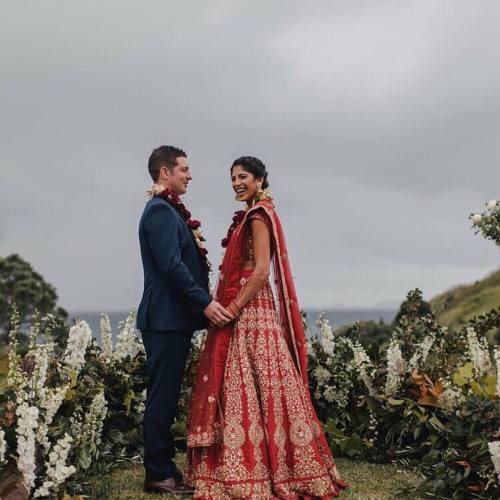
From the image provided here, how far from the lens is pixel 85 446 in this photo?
570 centimetres

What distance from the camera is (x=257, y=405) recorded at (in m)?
5.12

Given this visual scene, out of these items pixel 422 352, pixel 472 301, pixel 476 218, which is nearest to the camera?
pixel 422 352

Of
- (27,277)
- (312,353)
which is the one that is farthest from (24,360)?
(27,277)

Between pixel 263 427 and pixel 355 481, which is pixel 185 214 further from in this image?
pixel 355 481

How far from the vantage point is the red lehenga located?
500 centimetres

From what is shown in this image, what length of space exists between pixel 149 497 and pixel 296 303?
70.0 inches

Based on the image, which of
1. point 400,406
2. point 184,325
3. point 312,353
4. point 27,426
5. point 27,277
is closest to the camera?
point 27,426

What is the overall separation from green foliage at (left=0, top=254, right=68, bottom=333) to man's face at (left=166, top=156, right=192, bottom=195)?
2389 cm

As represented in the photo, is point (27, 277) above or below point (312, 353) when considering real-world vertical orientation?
above

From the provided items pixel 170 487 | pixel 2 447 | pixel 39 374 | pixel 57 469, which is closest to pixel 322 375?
pixel 170 487

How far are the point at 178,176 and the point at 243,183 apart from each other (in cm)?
50

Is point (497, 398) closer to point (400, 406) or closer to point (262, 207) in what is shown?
point (400, 406)

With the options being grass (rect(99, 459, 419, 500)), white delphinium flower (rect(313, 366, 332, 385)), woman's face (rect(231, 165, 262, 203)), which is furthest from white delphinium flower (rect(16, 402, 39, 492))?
white delphinium flower (rect(313, 366, 332, 385))

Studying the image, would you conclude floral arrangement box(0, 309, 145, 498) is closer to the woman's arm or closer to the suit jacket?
the suit jacket
